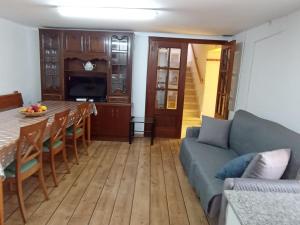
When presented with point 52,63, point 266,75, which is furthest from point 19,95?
point 266,75

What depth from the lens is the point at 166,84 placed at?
498 centimetres

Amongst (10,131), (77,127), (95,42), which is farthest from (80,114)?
(95,42)

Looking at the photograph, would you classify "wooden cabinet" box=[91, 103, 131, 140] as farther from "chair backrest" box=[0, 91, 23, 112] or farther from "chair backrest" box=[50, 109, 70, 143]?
"chair backrest" box=[50, 109, 70, 143]

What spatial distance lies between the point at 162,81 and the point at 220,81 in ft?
3.96

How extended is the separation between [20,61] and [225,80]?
4.08 meters

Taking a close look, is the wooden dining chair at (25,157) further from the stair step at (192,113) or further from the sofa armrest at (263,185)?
the stair step at (192,113)

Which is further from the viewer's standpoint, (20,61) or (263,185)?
(20,61)

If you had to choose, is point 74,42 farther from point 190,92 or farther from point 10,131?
point 190,92

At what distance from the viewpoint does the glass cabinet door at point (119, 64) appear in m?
4.54

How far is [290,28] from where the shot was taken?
273cm

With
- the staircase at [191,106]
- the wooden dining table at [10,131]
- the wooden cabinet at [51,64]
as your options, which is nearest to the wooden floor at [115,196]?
the wooden dining table at [10,131]

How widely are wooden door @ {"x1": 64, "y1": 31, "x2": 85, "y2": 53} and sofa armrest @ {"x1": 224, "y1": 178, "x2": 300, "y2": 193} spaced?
3797 millimetres

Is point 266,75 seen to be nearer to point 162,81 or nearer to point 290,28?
point 290,28

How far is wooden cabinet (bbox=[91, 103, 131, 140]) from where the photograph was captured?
4613 mm
